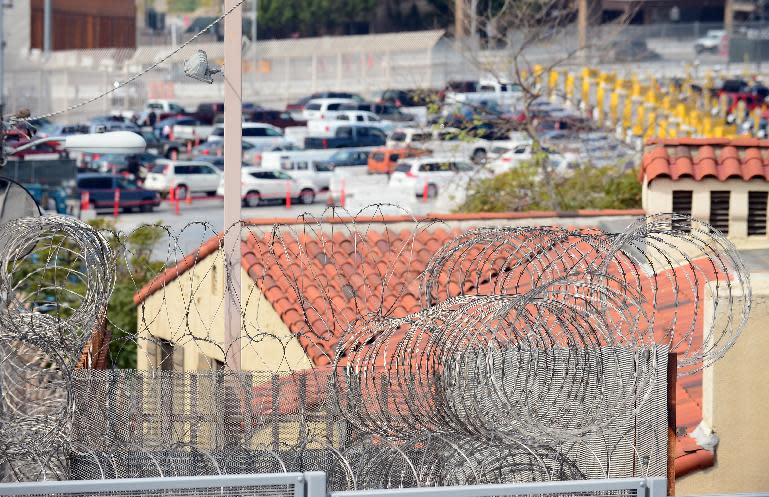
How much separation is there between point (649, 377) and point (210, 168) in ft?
134

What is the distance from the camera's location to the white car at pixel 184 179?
4634 centimetres

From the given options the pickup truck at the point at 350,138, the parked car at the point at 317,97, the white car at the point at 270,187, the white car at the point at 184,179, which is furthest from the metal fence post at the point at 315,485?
the parked car at the point at 317,97

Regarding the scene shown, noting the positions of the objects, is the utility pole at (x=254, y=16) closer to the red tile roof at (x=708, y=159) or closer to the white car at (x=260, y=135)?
the white car at (x=260, y=135)

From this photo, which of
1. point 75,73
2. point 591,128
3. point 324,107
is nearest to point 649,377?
point 591,128

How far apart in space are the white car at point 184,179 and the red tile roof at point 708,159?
33.0 m

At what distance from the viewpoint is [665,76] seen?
2697 inches

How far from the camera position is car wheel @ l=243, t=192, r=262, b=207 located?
149 feet

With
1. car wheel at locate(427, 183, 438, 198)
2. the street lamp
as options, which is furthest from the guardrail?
car wheel at locate(427, 183, 438, 198)

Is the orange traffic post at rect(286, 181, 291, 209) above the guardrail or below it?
below

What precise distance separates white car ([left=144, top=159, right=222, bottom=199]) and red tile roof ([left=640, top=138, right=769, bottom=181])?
32979mm

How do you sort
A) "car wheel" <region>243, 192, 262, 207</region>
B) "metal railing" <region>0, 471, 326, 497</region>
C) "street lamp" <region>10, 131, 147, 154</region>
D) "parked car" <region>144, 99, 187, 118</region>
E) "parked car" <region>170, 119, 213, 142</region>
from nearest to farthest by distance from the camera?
"metal railing" <region>0, 471, 326, 497</region>, "street lamp" <region>10, 131, 147, 154</region>, "car wheel" <region>243, 192, 262, 207</region>, "parked car" <region>170, 119, 213, 142</region>, "parked car" <region>144, 99, 187, 118</region>

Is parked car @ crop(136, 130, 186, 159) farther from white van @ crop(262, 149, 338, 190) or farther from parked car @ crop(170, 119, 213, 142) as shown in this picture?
white van @ crop(262, 149, 338, 190)

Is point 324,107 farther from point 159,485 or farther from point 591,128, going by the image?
point 159,485

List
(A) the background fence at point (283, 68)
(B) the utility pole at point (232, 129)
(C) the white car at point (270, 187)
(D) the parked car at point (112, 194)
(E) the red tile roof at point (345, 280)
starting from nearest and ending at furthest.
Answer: (B) the utility pole at point (232, 129) < (E) the red tile roof at point (345, 280) < (D) the parked car at point (112, 194) < (C) the white car at point (270, 187) < (A) the background fence at point (283, 68)
